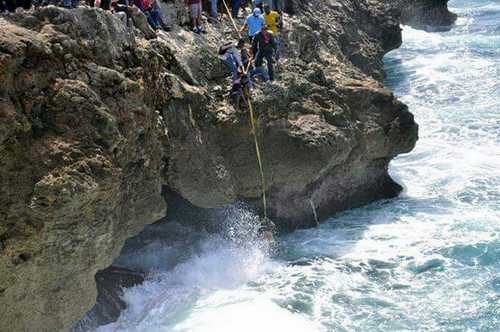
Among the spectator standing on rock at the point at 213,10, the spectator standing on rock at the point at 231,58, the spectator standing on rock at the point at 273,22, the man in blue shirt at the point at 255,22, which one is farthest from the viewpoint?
the spectator standing on rock at the point at 213,10

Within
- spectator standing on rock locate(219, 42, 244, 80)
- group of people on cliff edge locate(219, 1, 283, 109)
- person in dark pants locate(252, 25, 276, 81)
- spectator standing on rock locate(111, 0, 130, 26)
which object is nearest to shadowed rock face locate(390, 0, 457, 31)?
group of people on cliff edge locate(219, 1, 283, 109)

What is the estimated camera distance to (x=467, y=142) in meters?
24.5

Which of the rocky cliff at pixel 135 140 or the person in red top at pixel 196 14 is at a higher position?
the person in red top at pixel 196 14

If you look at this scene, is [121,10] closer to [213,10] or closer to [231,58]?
[231,58]

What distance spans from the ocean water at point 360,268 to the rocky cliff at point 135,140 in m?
1.26

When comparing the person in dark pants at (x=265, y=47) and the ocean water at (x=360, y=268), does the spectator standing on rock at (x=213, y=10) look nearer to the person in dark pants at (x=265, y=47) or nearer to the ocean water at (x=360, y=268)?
the person in dark pants at (x=265, y=47)

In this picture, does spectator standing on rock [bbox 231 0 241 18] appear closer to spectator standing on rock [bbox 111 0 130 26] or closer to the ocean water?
spectator standing on rock [bbox 111 0 130 26]

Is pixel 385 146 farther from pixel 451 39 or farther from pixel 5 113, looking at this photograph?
pixel 451 39

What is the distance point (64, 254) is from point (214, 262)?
539 cm

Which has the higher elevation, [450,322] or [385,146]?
[385,146]

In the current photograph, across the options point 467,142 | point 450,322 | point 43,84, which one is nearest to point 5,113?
point 43,84

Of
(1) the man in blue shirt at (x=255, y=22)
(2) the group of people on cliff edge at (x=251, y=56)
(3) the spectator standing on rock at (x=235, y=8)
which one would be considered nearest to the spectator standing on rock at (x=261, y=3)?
(3) the spectator standing on rock at (x=235, y=8)

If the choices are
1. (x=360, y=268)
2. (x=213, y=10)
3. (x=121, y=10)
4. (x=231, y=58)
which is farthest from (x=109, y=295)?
(x=213, y=10)

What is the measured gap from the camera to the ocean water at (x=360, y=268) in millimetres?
14312
